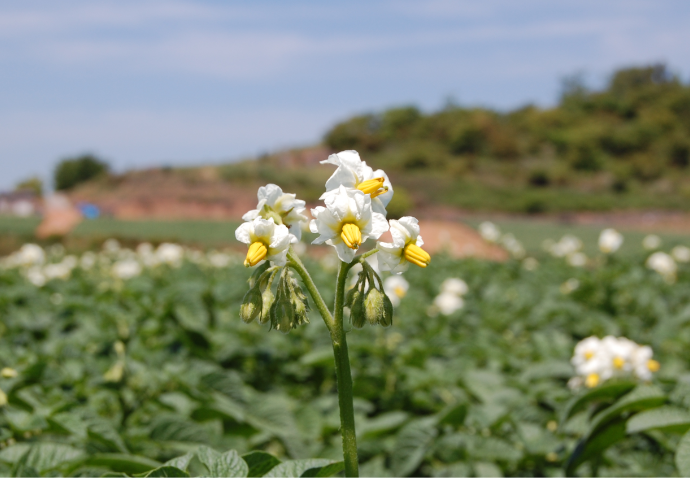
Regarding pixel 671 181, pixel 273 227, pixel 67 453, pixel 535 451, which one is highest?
pixel 671 181

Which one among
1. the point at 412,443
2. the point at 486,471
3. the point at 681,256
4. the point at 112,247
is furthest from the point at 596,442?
the point at 112,247

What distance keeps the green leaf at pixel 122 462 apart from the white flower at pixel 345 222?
2.46ft

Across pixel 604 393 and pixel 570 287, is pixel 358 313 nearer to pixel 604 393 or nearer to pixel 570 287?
pixel 604 393

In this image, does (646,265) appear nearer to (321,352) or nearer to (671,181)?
(321,352)

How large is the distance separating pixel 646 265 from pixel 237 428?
5608 millimetres

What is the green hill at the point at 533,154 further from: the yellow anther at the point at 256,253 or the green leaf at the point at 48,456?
the yellow anther at the point at 256,253

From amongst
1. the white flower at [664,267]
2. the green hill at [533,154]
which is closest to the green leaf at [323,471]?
the white flower at [664,267]

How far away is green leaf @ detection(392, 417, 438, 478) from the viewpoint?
2.14 meters

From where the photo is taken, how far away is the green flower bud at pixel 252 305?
1.15m

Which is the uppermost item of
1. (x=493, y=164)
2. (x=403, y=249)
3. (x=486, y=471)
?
(x=493, y=164)

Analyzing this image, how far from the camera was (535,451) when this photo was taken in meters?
2.21

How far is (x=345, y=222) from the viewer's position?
1087 mm

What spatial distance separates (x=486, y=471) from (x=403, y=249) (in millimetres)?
1297

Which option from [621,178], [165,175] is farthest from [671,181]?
[165,175]
